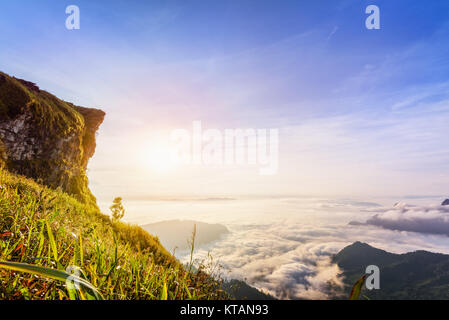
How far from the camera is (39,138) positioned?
12.3 metres

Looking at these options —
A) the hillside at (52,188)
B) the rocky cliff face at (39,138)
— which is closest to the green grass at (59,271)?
the hillside at (52,188)

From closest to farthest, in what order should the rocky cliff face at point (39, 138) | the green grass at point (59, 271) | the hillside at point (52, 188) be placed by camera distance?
the green grass at point (59, 271)
the hillside at point (52, 188)
the rocky cliff face at point (39, 138)

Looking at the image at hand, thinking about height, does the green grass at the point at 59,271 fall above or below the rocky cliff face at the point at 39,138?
below

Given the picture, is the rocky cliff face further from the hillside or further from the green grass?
the green grass

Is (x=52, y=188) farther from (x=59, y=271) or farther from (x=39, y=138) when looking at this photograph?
(x=59, y=271)

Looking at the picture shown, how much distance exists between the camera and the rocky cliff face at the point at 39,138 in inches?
432

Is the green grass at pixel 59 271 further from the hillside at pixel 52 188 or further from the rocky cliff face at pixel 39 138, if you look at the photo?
the rocky cliff face at pixel 39 138

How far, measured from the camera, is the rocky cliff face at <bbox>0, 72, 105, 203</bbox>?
1098 cm

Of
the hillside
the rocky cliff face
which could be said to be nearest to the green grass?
the hillside

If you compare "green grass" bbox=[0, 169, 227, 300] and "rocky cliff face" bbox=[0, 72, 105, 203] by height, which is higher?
"rocky cliff face" bbox=[0, 72, 105, 203]

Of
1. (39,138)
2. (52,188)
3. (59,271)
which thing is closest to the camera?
(59,271)

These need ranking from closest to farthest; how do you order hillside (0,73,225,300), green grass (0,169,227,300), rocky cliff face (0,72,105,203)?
green grass (0,169,227,300), hillside (0,73,225,300), rocky cliff face (0,72,105,203)

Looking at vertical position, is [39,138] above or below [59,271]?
above

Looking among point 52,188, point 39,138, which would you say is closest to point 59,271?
point 52,188
